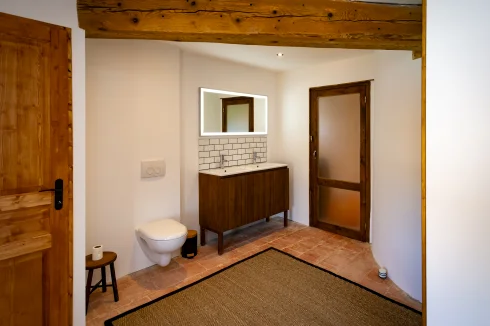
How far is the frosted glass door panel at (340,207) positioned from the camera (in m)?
3.75

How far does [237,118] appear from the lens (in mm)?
3961

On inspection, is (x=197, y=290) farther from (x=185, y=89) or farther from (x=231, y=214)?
(x=185, y=89)

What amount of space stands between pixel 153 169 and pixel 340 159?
8.26 ft

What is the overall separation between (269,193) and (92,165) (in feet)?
7.25

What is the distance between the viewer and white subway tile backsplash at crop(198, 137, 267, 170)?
3.61m

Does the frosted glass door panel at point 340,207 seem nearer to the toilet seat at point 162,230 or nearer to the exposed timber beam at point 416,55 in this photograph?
the exposed timber beam at point 416,55

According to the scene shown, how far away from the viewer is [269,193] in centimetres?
381

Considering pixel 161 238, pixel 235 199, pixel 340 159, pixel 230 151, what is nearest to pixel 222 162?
pixel 230 151

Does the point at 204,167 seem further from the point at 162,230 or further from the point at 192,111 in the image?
the point at 162,230

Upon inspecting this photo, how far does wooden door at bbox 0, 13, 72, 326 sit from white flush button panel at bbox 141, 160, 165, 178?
1.14 m

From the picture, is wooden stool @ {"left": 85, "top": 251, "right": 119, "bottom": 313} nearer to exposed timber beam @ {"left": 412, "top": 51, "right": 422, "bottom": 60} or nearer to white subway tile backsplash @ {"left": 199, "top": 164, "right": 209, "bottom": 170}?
white subway tile backsplash @ {"left": 199, "top": 164, "right": 209, "bottom": 170}

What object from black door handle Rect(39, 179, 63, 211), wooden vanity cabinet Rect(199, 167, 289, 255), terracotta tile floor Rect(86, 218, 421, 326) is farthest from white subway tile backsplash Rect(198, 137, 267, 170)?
black door handle Rect(39, 179, 63, 211)

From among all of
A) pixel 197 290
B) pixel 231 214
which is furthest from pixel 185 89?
pixel 197 290

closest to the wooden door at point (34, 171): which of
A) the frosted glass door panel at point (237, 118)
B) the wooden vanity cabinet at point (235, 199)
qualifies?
the wooden vanity cabinet at point (235, 199)
